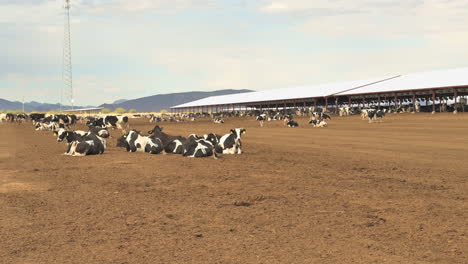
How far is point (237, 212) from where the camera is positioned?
26.7 ft

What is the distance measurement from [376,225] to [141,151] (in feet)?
43.3

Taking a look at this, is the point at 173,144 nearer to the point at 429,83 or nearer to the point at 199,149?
the point at 199,149

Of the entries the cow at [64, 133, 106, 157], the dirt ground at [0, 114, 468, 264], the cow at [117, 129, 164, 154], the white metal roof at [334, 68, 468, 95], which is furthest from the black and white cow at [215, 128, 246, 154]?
the white metal roof at [334, 68, 468, 95]

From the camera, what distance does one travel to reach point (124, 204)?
8930mm

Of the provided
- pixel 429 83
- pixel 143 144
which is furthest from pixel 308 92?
pixel 143 144

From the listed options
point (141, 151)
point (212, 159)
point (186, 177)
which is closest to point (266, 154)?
point (212, 159)

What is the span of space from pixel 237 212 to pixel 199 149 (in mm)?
8685

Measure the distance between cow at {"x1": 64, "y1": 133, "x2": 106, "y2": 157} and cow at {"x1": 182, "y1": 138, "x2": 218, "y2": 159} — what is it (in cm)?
347

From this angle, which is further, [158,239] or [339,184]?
[339,184]

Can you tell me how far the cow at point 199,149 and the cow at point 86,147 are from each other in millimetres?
3469

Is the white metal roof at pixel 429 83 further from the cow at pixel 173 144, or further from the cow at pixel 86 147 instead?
the cow at pixel 86 147

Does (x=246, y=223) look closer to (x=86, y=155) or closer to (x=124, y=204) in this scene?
(x=124, y=204)

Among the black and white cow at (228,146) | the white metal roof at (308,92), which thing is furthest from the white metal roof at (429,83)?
the black and white cow at (228,146)

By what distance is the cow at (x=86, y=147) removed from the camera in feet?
58.2
